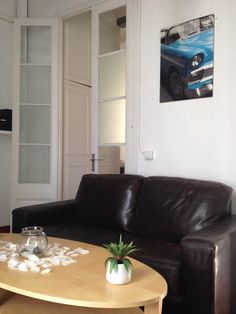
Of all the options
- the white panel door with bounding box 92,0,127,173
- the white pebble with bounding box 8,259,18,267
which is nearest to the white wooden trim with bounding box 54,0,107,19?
the white panel door with bounding box 92,0,127,173

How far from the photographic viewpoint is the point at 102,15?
3500 mm

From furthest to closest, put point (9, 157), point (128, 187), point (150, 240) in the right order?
point (9, 157) → point (128, 187) → point (150, 240)

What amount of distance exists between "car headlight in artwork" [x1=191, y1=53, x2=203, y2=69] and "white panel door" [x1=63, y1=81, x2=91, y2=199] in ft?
6.03

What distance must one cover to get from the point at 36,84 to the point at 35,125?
0.51m

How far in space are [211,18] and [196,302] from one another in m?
2.20

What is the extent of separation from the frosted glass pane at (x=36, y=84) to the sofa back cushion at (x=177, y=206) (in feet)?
6.37

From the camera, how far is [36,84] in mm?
3854

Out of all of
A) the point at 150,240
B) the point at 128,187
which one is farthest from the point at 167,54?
the point at 150,240

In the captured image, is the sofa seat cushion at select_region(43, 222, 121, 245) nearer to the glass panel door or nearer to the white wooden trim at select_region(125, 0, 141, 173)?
the white wooden trim at select_region(125, 0, 141, 173)

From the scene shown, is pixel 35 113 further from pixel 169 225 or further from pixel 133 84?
pixel 169 225

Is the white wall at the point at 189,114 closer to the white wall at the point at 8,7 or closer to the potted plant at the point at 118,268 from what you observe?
the potted plant at the point at 118,268

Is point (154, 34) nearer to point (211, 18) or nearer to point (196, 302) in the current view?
point (211, 18)

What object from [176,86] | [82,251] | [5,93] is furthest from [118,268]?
[5,93]

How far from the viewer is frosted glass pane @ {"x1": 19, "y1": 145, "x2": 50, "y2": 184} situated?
381cm
